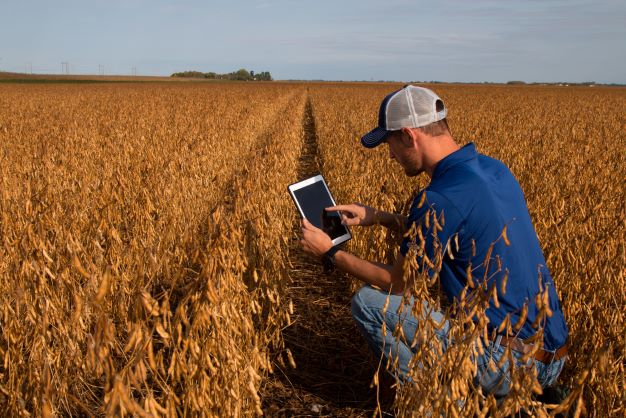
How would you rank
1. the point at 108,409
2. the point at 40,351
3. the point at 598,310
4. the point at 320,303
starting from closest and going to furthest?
the point at 108,409
the point at 40,351
the point at 598,310
the point at 320,303

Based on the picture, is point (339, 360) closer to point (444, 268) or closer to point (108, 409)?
point (444, 268)

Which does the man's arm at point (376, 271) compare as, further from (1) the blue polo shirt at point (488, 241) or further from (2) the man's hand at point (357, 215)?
(2) the man's hand at point (357, 215)

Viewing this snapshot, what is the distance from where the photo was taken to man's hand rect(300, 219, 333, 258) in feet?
8.26

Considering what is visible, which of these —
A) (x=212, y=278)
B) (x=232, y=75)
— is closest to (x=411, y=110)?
(x=212, y=278)

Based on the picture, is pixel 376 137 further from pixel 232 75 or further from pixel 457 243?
pixel 232 75

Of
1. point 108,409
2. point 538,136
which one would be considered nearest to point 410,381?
point 108,409

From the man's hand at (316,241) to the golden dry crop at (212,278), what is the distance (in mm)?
314

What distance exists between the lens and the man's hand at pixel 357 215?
2.91 meters

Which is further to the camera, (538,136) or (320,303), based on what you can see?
(538,136)

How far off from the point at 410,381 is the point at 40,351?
4.57 ft

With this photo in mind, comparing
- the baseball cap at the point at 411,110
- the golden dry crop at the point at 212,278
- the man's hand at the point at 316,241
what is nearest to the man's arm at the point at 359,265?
the man's hand at the point at 316,241

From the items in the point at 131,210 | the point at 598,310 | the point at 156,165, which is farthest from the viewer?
the point at 156,165

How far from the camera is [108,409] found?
1.12m

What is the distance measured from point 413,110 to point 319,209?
787mm
